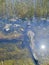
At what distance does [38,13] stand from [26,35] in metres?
0.38

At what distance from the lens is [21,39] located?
1.54 m

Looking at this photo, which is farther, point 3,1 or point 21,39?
point 3,1

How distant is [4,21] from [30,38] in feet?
1.21

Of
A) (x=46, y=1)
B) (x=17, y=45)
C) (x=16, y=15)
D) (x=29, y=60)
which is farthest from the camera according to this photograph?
(x=46, y=1)

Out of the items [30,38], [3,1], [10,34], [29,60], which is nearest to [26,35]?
[30,38]

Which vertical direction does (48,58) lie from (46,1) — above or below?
below

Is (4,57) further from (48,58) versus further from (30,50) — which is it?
(48,58)

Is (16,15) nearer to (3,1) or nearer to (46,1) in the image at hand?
(3,1)

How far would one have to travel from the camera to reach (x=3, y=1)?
182cm

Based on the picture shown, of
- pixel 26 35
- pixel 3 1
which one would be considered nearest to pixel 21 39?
pixel 26 35

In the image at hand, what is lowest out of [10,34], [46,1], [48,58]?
[48,58]

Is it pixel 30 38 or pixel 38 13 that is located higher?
pixel 38 13

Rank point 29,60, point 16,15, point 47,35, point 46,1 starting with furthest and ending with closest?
point 46,1, point 16,15, point 47,35, point 29,60

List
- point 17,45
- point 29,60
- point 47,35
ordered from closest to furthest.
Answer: point 29,60 → point 17,45 → point 47,35
